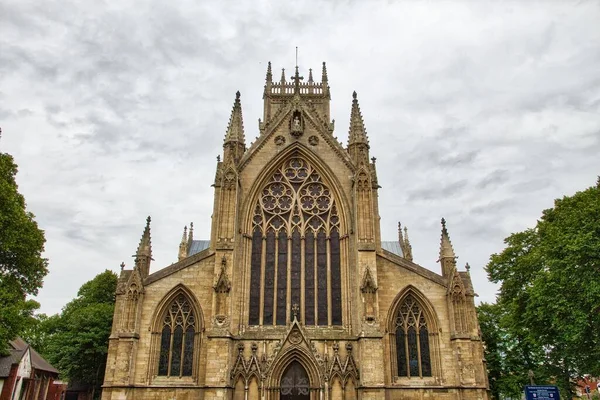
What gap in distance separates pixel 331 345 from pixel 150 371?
28.6 ft

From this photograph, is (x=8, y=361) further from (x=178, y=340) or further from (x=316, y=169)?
(x=316, y=169)

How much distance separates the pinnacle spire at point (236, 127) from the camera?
2723 centimetres

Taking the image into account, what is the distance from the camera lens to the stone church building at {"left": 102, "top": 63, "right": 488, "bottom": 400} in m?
22.5

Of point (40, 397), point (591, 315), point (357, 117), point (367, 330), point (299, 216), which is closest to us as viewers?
point (591, 315)

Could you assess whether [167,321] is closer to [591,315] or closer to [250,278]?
[250,278]

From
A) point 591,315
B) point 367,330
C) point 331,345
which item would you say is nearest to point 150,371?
point 331,345

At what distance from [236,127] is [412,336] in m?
14.7

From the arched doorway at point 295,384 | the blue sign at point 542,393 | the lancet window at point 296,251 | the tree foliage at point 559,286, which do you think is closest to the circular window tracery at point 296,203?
the lancet window at point 296,251

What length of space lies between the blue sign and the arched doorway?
31.3 feet

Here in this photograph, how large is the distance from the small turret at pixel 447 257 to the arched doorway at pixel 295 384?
884 cm

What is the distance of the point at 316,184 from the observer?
27125mm

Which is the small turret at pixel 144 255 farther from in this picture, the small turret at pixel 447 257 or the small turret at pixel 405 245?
the small turret at pixel 405 245

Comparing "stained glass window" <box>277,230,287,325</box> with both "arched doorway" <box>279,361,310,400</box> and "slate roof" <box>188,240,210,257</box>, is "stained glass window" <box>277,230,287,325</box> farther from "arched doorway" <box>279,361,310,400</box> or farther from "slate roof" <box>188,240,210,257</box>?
"slate roof" <box>188,240,210,257</box>

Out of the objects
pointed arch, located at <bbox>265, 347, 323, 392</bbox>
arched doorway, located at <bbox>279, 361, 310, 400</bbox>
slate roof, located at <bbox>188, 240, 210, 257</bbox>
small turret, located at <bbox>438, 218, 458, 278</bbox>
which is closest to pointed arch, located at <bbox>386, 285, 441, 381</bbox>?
small turret, located at <bbox>438, 218, 458, 278</bbox>
